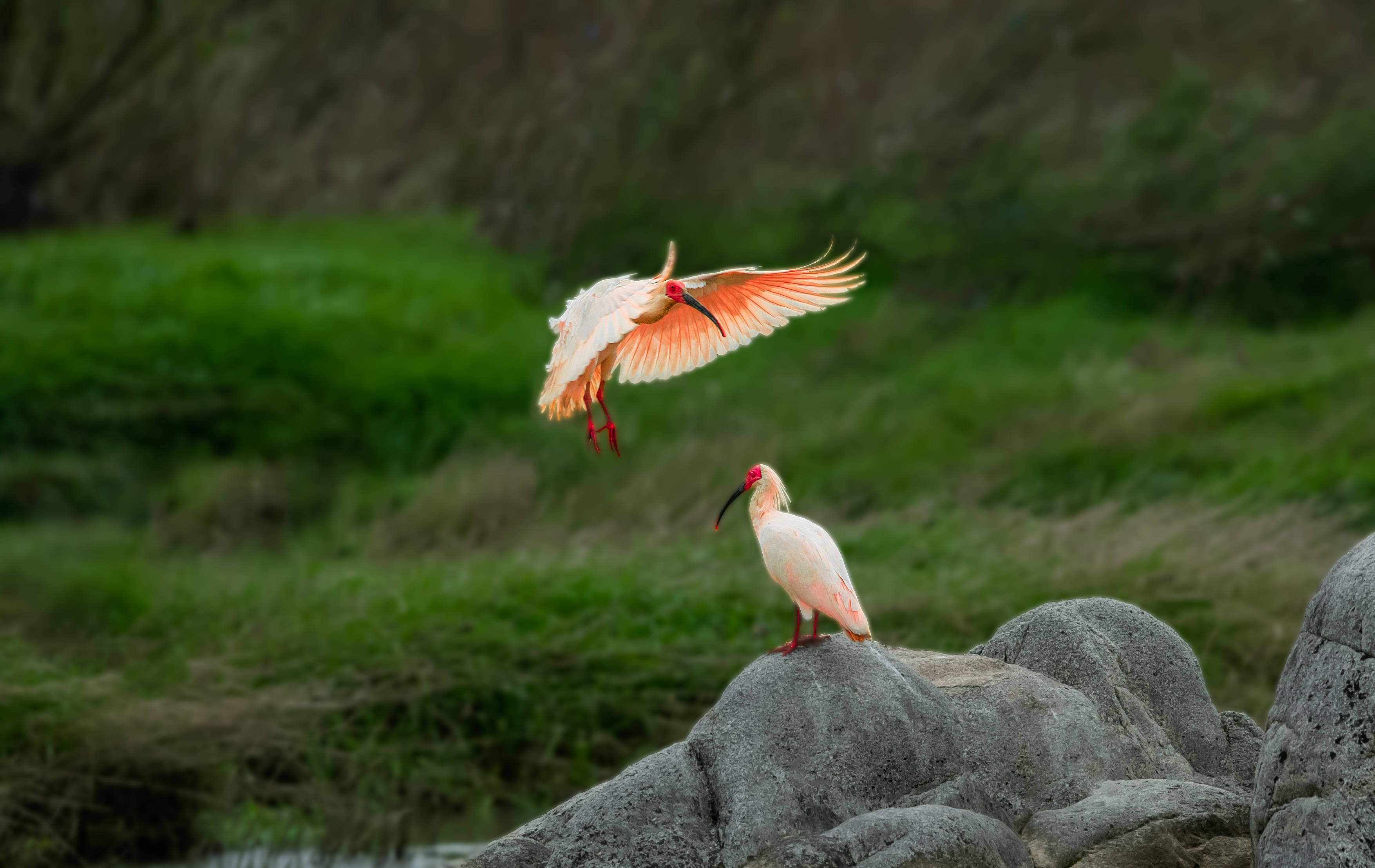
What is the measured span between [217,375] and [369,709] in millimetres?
7594

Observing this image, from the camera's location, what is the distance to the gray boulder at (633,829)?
18.7ft

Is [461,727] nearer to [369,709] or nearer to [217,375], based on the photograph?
[369,709]

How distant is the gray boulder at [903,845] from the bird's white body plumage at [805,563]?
701 millimetres

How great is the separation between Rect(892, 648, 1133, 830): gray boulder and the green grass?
5.79 metres

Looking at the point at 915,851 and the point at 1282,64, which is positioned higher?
the point at 1282,64

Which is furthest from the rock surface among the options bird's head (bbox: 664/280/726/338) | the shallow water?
the shallow water

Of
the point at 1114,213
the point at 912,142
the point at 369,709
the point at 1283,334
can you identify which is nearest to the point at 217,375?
the point at 369,709

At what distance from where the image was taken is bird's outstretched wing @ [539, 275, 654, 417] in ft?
13.9

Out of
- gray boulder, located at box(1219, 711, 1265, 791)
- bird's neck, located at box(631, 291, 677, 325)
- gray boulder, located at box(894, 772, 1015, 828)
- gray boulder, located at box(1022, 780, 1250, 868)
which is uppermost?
bird's neck, located at box(631, 291, 677, 325)

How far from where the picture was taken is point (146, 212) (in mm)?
23344

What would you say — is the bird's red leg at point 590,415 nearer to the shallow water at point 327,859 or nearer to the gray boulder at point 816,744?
the gray boulder at point 816,744

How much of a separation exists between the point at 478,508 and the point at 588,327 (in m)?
11.4

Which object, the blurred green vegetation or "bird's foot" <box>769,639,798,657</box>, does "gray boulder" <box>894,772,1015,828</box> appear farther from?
the blurred green vegetation

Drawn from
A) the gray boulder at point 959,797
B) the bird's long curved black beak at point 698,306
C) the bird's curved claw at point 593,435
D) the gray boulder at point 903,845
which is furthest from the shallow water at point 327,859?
the bird's long curved black beak at point 698,306
